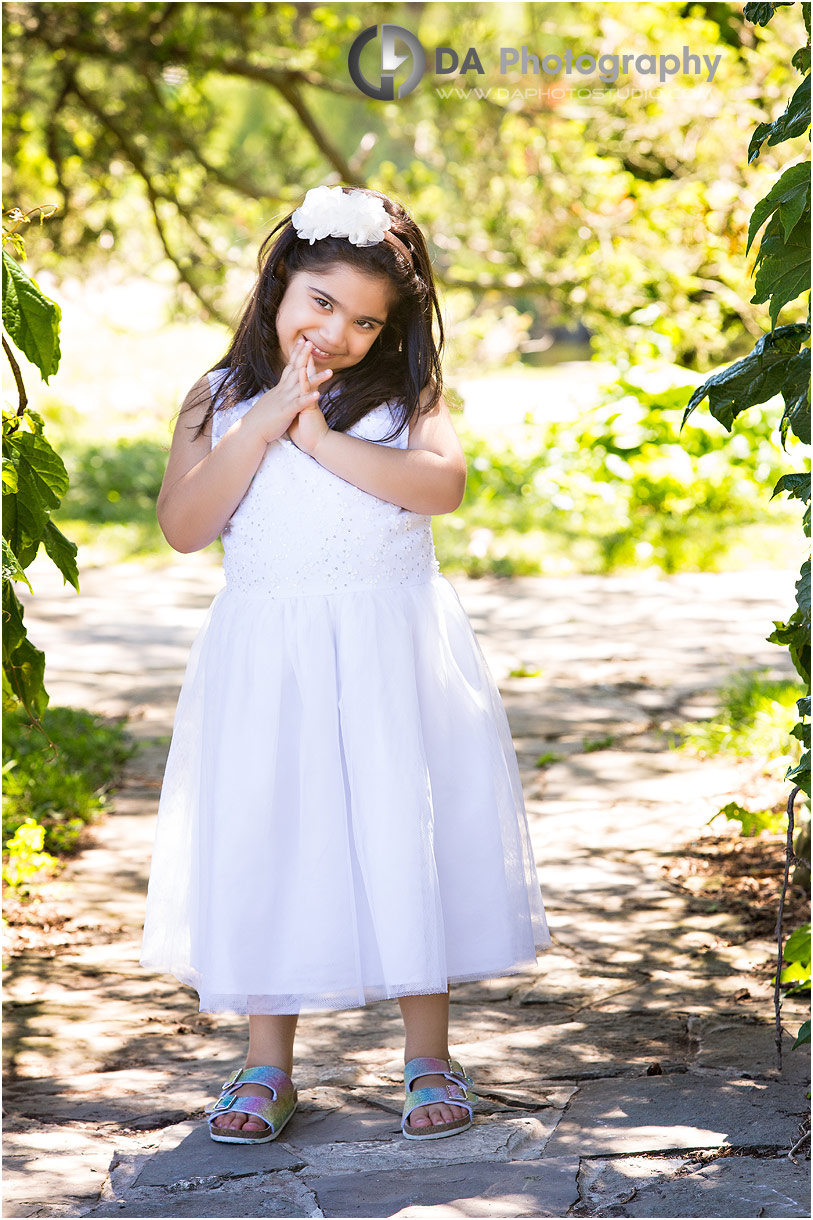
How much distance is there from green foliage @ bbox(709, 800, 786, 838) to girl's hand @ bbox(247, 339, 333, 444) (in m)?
1.52

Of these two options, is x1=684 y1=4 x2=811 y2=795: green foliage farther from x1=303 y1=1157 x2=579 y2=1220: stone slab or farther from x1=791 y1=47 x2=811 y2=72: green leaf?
x1=303 y1=1157 x2=579 y2=1220: stone slab

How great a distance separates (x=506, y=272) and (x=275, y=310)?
7161 mm

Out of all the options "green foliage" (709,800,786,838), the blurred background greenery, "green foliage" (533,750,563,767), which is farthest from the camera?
the blurred background greenery

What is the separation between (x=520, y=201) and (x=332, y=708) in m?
7.18

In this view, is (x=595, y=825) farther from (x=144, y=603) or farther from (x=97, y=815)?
(x=144, y=603)

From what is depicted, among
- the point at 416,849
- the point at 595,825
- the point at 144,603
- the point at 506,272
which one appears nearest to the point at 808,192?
the point at 416,849

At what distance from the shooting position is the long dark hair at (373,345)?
2045 millimetres

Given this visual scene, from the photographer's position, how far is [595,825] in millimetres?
3346

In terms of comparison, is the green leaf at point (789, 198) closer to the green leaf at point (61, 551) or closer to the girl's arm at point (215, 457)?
the girl's arm at point (215, 457)

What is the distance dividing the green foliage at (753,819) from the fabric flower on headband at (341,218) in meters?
1.60

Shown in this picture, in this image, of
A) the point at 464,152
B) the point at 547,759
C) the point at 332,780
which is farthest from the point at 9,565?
the point at 464,152

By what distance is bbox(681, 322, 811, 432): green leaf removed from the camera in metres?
1.75

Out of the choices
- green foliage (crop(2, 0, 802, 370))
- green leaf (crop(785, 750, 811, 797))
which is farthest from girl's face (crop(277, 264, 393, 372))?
green foliage (crop(2, 0, 802, 370))

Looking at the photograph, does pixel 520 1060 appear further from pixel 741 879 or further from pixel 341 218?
pixel 341 218
